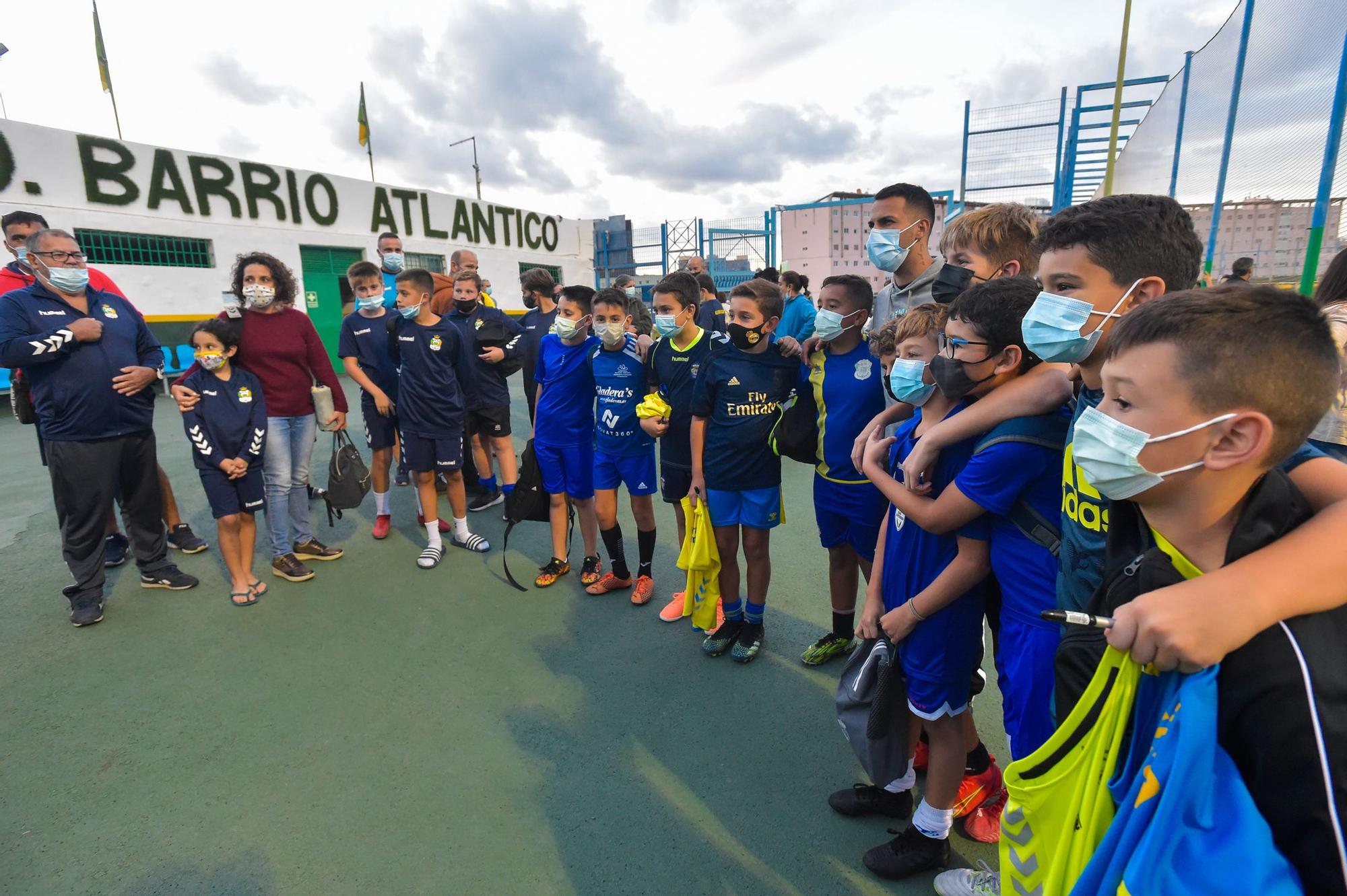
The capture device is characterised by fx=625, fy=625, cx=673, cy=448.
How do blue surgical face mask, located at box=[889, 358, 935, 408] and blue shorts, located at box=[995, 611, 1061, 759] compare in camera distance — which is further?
blue surgical face mask, located at box=[889, 358, 935, 408]

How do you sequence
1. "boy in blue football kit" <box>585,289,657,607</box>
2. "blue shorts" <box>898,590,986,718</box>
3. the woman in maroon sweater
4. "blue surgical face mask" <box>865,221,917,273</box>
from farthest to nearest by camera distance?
the woman in maroon sweater
"boy in blue football kit" <box>585,289,657,607</box>
"blue surgical face mask" <box>865,221,917,273</box>
"blue shorts" <box>898,590,986,718</box>

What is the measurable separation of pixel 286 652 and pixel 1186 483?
3628mm

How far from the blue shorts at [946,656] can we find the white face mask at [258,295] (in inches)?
163

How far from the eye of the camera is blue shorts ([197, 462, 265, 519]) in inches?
143

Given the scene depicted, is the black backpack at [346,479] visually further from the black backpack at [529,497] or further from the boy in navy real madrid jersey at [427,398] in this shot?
the black backpack at [529,497]

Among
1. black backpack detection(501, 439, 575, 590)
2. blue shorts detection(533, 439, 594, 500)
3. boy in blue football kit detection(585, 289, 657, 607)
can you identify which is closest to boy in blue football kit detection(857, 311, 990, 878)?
boy in blue football kit detection(585, 289, 657, 607)

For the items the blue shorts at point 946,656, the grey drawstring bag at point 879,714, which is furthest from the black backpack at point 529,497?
the blue shorts at point 946,656

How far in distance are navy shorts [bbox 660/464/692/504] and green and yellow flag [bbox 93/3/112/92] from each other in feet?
58.2

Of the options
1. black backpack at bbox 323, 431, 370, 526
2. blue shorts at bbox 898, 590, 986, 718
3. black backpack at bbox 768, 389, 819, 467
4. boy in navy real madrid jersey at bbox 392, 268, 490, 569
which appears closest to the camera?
blue shorts at bbox 898, 590, 986, 718

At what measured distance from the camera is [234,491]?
12.1 ft

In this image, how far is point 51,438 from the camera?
136 inches

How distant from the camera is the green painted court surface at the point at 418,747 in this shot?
1.94 meters

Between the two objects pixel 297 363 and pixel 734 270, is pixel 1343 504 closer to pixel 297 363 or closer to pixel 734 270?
pixel 297 363

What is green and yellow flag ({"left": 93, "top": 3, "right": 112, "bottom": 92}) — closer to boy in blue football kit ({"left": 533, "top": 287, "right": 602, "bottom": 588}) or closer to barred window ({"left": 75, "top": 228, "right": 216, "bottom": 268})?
barred window ({"left": 75, "top": 228, "right": 216, "bottom": 268})
